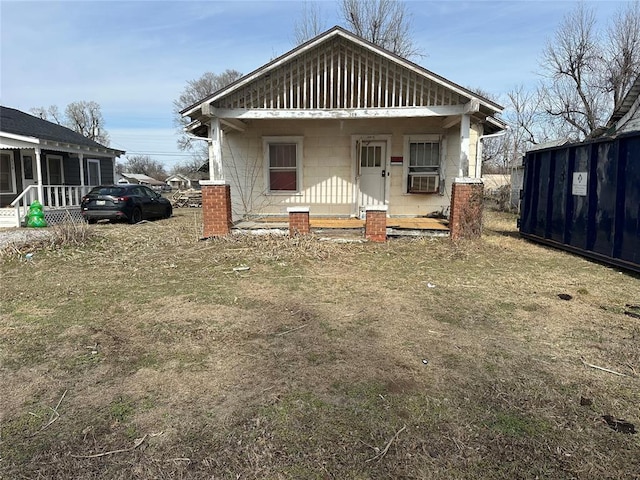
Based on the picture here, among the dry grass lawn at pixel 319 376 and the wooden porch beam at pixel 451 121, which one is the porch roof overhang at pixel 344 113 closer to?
the wooden porch beam at pixel 451 121

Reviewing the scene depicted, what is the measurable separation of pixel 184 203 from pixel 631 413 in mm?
27161

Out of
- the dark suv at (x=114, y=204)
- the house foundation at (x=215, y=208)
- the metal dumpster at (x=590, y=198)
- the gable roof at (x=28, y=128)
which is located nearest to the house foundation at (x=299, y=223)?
the house foundation at (x=215, y=208)

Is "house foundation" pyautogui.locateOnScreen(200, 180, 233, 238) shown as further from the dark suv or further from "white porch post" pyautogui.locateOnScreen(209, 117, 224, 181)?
the dark suv

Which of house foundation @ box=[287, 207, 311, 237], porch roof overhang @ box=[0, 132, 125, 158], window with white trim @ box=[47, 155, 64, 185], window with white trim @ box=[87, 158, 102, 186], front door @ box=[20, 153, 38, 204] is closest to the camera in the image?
house foundation @ box=[287, 207, 311, 237]

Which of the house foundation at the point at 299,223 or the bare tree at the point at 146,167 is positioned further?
the bare tree at the point at 146,167

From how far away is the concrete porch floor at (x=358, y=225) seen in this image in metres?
9.68

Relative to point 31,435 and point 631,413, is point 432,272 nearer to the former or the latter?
point 631,413

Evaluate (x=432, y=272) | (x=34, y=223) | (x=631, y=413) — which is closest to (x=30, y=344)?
(x=631, y=413)

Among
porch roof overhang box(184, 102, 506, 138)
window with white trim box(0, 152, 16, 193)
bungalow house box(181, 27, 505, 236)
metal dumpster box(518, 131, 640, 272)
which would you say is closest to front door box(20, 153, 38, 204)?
window with white trim box(0, 152, 16, 193)

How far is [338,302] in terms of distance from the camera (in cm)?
528

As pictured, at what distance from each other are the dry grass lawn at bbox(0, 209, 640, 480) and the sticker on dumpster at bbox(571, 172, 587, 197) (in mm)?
1898

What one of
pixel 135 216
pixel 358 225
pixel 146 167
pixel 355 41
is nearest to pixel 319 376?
pixel 358 225

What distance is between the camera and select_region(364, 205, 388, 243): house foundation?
925 cm

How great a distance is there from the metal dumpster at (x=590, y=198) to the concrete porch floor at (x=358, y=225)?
2.19 m
